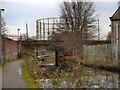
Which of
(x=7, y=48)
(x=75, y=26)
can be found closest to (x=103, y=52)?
(x=75, y=26)

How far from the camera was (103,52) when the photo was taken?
12.8 meters

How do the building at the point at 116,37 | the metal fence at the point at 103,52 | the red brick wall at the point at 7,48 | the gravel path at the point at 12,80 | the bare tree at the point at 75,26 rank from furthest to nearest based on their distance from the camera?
the bare tree at the point at 75,26 < the red brick wall at the point at 7,48 < the metal fence at the point at 103,52 < the building at the point at 116,37 < the gravel path at the point at 12,80

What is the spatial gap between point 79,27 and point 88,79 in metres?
11.8

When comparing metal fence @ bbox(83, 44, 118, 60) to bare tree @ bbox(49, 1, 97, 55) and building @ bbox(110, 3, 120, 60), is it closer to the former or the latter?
building @ bbox(110, 3, 120, 60)

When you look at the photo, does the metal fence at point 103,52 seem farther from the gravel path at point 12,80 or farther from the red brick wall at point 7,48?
the red brick wall at point 7,48

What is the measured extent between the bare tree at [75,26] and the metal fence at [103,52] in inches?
68.2

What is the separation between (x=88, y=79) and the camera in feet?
20.0

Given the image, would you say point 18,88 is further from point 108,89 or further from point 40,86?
point 108,89

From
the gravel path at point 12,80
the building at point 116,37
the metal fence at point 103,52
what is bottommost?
the gravel path at point 12,80

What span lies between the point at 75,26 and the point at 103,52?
5.62 meters

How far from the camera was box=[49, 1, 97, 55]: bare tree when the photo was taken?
15517 millimetres

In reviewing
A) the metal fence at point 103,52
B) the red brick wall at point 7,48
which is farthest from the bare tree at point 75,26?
the red brick wall at point 7,48

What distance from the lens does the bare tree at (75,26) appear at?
1552 centimetres

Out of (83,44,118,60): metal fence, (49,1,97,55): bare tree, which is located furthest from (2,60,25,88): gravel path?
(49,1,97,55): bare tree
